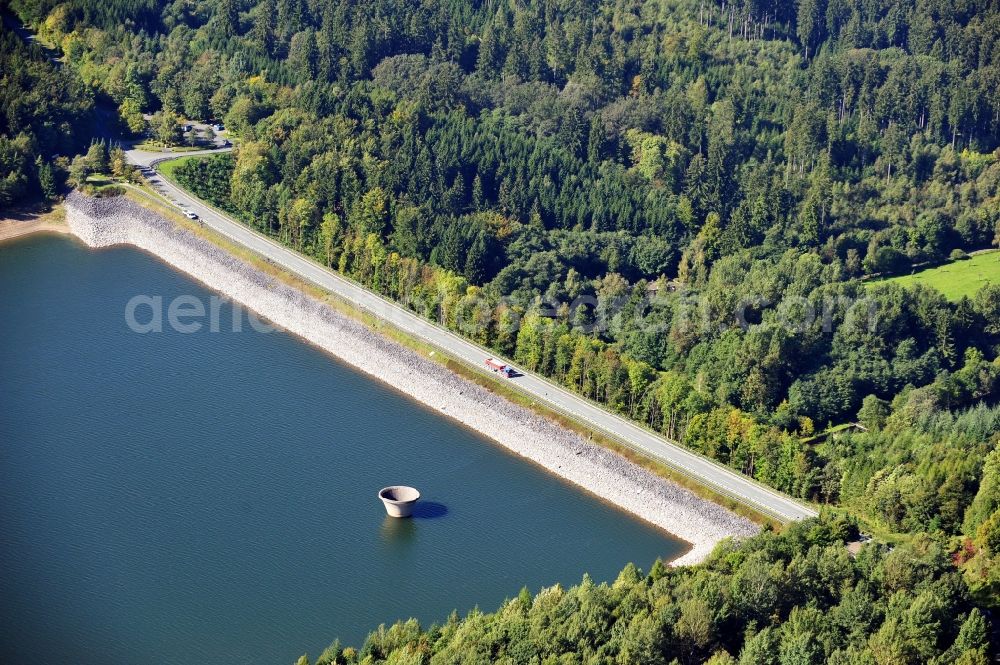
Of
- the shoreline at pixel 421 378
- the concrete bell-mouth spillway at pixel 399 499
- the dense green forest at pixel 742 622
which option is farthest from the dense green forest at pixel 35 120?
the dense green forest at pixel 742 622

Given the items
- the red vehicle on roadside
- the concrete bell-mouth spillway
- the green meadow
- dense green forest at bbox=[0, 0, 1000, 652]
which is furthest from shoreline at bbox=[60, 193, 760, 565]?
the green meadow

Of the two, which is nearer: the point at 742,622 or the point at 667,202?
the point at 742,622

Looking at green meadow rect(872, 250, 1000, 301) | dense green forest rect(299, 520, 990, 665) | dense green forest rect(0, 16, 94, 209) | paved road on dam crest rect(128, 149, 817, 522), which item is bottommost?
green meadow rect(872, 250, 1000, 301)

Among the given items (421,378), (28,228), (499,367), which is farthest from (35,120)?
(499,367)

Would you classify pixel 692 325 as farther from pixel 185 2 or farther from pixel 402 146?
pixel 185 2

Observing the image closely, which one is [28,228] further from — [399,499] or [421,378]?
[399,499]

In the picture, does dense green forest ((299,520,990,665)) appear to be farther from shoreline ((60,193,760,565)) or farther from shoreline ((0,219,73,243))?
shoreline ((0,219,73,243))

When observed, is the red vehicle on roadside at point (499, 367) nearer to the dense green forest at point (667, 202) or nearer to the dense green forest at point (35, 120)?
the dense green forest at point (667, 202)
